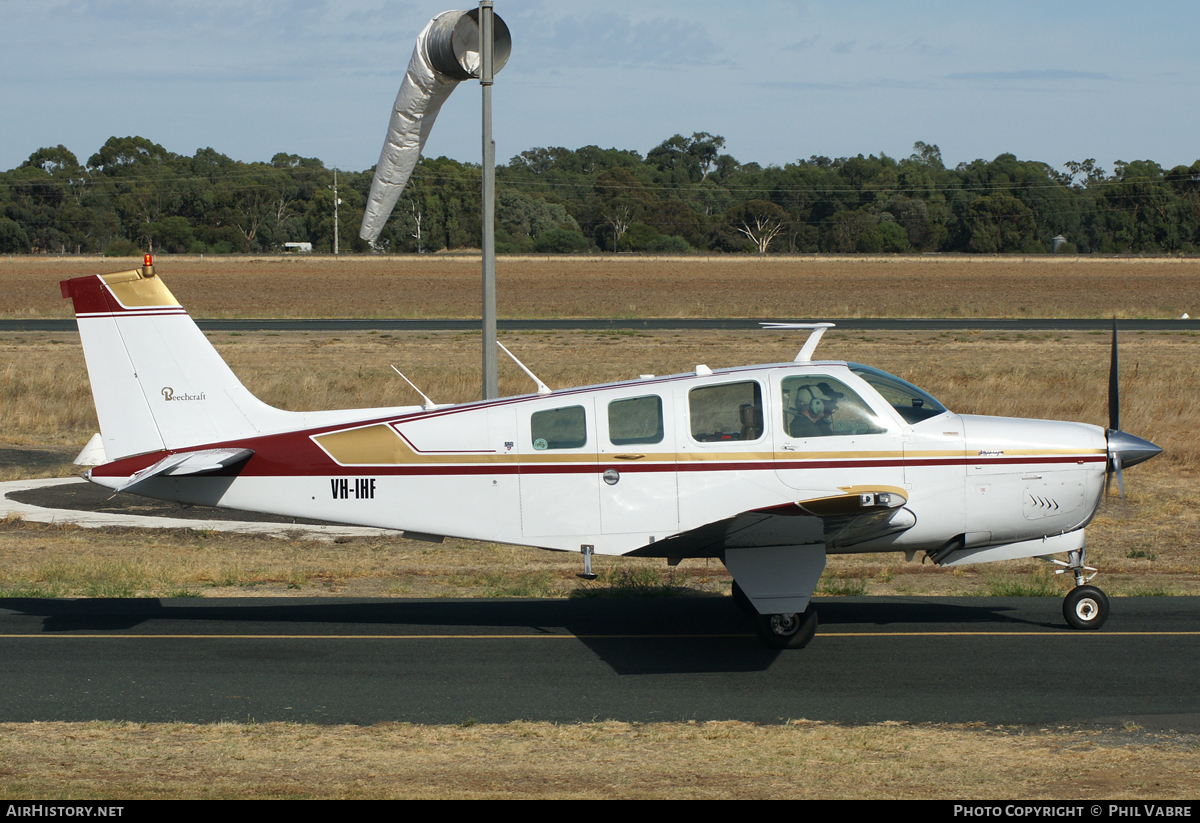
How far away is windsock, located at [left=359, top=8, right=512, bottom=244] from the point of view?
1247 centimetres

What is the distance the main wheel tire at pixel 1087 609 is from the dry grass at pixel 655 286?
140 feet

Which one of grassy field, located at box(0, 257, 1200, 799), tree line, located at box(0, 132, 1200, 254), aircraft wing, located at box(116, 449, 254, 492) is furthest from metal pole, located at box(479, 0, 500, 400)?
tree line, located at box(0, 132, 1200, 254)

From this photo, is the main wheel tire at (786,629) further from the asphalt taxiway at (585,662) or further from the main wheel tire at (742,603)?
the main wheel tire at (742,603)

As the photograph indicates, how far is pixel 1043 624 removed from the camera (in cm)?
978

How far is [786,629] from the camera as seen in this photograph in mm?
9023

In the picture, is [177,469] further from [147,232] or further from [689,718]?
[147,232]

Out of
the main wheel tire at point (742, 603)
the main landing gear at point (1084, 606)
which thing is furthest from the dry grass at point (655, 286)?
the main landing gear at point (1084, 606)

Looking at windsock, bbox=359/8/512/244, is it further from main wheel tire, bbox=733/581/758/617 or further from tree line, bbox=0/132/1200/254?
tree line, bbox=0/132/1200/254

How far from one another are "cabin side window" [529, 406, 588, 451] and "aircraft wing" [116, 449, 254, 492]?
8.31 ft

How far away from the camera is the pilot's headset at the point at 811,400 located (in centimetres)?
874

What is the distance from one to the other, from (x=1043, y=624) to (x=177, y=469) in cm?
768

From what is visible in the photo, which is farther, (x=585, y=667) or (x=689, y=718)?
(x=585, y=667)

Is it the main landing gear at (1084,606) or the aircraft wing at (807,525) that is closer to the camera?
the aircraft wing at (807,525)

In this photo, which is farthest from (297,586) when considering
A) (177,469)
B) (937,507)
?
(937,507)
